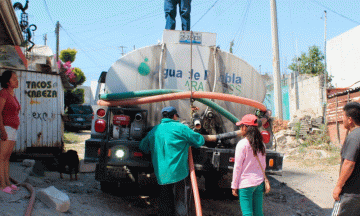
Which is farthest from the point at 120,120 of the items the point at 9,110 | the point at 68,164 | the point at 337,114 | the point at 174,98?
the point at 337,114

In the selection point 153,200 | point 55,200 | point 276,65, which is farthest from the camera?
point 276,65

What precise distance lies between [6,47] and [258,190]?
6.11 metres

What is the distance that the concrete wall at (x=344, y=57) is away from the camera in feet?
58.7

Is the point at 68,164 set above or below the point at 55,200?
above

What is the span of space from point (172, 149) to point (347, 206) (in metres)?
1.81

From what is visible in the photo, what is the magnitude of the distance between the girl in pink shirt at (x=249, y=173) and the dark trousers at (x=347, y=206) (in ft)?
2.39

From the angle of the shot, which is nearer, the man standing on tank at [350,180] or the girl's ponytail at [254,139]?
the man standing on tank at [350,180]

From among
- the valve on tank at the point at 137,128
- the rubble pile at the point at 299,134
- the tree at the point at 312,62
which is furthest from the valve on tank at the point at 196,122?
the tree at the point at 312,62

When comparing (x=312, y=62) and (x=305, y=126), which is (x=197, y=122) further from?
(x=312, y=62)

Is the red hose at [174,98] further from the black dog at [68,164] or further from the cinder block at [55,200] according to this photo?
the black dog at [68,164]

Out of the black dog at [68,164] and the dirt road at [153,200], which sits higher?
the black dog at [68,164]

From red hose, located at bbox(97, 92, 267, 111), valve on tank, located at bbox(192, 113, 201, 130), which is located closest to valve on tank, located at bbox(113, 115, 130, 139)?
red hose, located at bbox(97, 92, 267, 111)

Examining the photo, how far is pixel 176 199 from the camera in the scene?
3949 millimetres

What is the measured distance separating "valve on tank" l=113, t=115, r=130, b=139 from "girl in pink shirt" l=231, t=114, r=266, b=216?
5.57 feet
